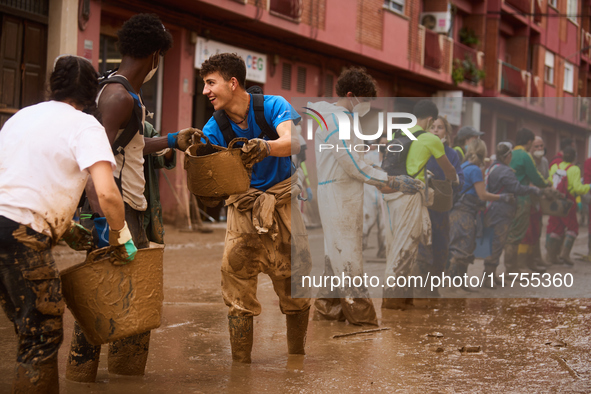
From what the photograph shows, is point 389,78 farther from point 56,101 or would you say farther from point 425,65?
point 56,101

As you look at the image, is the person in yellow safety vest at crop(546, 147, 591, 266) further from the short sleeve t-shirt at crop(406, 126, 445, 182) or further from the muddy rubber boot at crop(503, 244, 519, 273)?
the short sleeve t-shirt at crop(406, 126, 445, 182)

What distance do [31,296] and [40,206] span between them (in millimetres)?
386

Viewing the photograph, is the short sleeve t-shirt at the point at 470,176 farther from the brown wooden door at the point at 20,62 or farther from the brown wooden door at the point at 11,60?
the brown wooden door at the point at 11,60

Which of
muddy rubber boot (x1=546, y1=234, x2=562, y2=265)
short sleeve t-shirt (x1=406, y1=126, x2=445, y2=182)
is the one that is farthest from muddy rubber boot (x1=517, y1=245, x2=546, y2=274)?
short sleeve t-shirt (x1=406, y1=126, x2=445, y2=182)

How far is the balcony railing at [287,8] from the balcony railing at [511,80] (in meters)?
14.1

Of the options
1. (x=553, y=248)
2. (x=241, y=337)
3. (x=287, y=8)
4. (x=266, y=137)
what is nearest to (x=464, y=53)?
(x=287, y=8)

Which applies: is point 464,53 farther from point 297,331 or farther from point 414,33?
point 297,331

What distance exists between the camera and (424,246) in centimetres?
621

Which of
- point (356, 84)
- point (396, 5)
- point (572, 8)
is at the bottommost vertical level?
point (356, 84)

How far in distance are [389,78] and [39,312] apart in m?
19.4

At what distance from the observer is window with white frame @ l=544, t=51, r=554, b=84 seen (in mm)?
34000

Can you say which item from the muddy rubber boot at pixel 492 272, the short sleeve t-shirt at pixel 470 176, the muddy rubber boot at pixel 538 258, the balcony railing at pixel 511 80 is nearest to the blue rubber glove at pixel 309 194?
the short sleeve t-shirt at pixel 470 176

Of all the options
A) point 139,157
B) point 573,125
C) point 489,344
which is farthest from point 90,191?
point 573,125

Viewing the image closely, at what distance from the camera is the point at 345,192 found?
5.59 meters
